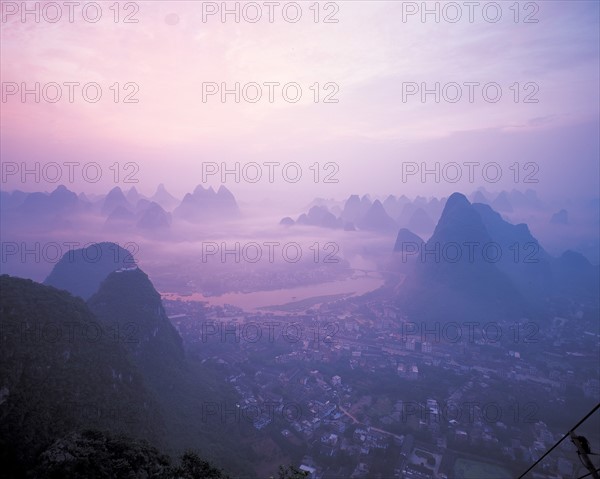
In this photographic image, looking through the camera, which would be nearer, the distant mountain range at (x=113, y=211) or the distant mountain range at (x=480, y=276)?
the distant mountain range at (x=480, y=276)

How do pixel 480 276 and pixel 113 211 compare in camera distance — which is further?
pixel 113 211

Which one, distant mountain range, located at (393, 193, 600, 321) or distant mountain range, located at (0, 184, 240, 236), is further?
Answer: distant mountain range, located at (0, 184, 240, 236)

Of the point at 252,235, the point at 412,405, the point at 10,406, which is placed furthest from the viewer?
the point at 252,235

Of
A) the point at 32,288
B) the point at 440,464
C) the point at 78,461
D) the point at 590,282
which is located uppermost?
the point at 32,288

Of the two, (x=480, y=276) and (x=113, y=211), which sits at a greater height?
(x=113, y=211)

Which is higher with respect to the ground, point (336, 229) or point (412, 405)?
point (336, 229)

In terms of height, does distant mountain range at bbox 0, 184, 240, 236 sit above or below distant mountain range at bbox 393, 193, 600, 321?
above

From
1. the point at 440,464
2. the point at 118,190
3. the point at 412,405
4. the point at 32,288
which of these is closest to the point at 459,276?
the point at 412,405

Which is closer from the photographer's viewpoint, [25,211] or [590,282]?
[590,282]

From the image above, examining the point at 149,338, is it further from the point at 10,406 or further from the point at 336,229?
the point at 336,229

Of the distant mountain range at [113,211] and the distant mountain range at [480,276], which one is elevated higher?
the distant mountain range at [113,211]

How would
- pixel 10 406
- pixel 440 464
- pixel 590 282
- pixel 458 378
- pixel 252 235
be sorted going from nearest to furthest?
pixel 10 406 < pixel 440 464 < pixel 458 378 < pixel 590 282 < pixel 252 235
